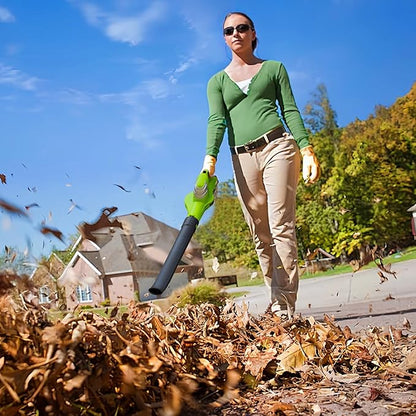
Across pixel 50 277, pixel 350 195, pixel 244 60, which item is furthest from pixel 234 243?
pixel 50 277

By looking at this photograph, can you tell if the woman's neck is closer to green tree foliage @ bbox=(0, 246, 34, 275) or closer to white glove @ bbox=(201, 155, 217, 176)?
white glove @ bbox=(201, 155, 217, 176)

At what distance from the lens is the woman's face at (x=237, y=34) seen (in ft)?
14.1

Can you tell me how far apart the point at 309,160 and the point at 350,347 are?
2220 millimetres

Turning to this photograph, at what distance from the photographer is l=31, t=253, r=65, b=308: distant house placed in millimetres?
1719

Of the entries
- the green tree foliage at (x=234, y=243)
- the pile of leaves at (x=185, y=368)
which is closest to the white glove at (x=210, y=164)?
the pile of leaves at (x=185, y=368)

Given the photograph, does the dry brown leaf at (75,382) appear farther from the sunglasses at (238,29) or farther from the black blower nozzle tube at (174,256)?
the sunglasses at (238,29)

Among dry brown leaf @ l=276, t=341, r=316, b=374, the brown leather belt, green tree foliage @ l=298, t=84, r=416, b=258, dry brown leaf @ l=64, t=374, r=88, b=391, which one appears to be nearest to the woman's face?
the brown leather belt

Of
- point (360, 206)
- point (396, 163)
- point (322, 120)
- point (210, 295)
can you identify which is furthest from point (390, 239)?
point (210, 295)

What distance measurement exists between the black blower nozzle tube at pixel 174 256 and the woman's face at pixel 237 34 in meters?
1.70

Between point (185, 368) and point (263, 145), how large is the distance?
9.00 ft

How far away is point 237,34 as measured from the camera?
431cm

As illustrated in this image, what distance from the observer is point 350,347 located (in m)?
1.95

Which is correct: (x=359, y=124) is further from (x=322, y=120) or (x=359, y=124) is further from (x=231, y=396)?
(x=231, y=396)

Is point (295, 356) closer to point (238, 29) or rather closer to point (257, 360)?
point (257, 360)
